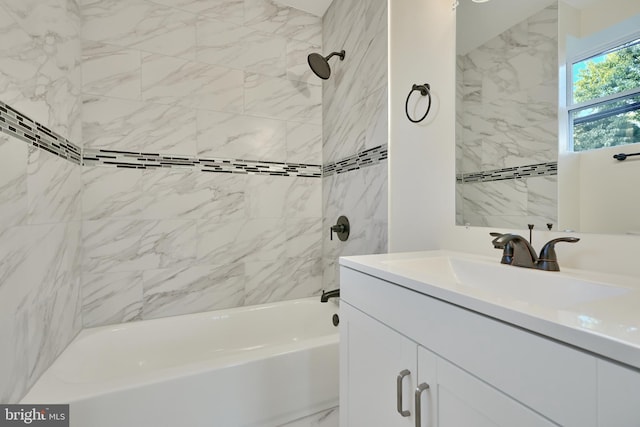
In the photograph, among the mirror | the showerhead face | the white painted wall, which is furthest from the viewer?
the showerhead face

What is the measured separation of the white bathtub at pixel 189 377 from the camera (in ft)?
3.32

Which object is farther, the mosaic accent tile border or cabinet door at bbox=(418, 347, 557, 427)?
the mosaic accent tile border

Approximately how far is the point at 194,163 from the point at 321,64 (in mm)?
1073

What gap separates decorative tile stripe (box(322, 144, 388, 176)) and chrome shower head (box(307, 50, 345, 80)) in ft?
1.92

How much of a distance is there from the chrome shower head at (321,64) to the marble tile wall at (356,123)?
0.09 metres

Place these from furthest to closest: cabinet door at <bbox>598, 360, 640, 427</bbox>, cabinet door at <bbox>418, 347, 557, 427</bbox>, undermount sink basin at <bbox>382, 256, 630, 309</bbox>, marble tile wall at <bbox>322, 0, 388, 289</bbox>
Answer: marble tile wall at <bbox>322, 0, 388, 289</bbox>, undermount sink basin at <bbox>382, 256, 630, 309</bbox>, cabinet door at <bbox>418, 347, 557, 427</bbox>, cabinet door at <bbox>598, 360, 640, 427</bbox>

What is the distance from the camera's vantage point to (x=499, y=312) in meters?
0.50

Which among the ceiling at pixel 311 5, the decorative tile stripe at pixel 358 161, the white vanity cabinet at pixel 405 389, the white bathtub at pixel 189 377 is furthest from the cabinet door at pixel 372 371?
the ceiling at pixel 311 5

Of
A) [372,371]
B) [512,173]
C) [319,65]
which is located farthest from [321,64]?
[372,371]

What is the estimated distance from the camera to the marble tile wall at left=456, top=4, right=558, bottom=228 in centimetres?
96

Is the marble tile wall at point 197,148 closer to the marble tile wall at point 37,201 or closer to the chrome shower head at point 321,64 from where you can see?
the marble tile wall at point 37,201

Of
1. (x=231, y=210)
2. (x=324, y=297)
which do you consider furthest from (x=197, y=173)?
(x=324, y=297)

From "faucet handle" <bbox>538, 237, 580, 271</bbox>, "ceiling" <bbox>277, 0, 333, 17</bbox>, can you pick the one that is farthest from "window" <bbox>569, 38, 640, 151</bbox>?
"ceiling" <bbox>277, 0, 333, 17</bbox>

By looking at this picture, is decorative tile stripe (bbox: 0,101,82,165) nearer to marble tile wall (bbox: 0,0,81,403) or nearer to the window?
marble tile wall (bbox: 0,0,81,403)
